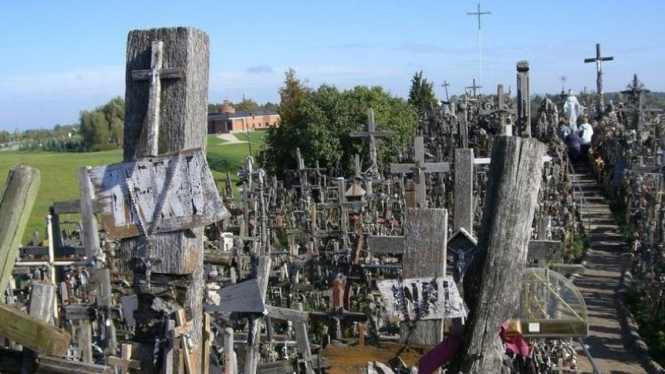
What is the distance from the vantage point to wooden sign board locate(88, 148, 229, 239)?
3.36 m

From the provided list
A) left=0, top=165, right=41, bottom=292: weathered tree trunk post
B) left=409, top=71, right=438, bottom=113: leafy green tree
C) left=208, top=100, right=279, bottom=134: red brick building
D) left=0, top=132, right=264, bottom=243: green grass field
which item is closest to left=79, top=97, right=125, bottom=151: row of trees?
left=208, top=100, right=279, bottom=134: red brick building

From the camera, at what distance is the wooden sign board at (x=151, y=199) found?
3361 mm

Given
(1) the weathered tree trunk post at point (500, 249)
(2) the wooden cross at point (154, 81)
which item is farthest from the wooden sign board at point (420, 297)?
(2) the wooden cross at point (154, 81)

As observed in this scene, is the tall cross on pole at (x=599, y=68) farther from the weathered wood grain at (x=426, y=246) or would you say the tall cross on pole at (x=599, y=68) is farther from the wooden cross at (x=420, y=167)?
the weathered wood grain at (x=426, y=246)

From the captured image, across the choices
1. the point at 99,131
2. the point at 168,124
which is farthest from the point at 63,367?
the point at 99,131

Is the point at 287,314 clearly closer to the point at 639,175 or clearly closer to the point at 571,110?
the point at 639,175

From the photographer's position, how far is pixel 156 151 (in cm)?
335

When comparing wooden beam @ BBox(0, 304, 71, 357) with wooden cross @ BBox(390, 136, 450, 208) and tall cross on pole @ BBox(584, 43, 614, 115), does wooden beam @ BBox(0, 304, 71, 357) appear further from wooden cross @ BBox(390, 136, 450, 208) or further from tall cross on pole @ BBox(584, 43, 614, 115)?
tall cross on pole @ BBox(584, 43, 614, 115)

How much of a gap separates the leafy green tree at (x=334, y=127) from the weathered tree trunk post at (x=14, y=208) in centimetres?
2134

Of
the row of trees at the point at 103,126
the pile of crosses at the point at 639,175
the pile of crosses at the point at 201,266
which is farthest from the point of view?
the row of trees at the point at 103,126

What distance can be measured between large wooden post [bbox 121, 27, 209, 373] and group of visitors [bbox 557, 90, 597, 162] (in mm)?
22365

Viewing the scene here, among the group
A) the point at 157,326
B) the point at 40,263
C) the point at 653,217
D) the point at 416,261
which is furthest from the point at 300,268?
the point at 157,326

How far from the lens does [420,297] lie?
4512 mm

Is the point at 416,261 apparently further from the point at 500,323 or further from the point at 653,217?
the point at 653,217
